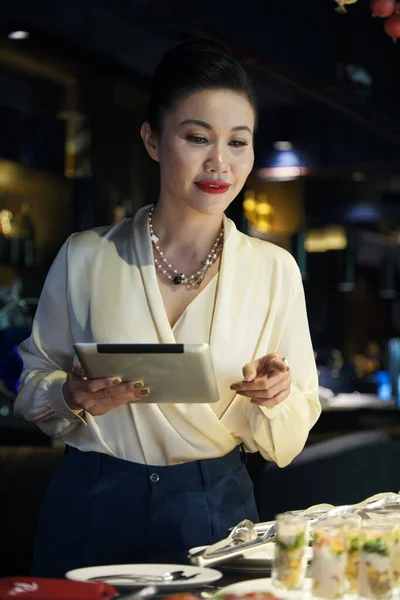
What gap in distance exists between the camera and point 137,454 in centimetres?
198

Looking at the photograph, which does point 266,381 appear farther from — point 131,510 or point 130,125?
point 130,125

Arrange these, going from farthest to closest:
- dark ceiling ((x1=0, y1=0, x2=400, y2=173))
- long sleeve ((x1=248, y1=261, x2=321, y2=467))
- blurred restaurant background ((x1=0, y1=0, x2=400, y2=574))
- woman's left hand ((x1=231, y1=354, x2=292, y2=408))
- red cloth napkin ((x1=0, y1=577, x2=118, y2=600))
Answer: dark ceiling ((x1=0, y1=0, x2=400, y2=173))
blurred restaurant background ((x1=0, y1=0, x2=400, y2=574))
long sleeve ((x1=248, y1=261, x2=321, y2=467))
woman's left hand ((x1=231, y1=354, x2=292, y2=408))
red cloth napkin ((x1=0, y1=577, x2=118, y2=600))

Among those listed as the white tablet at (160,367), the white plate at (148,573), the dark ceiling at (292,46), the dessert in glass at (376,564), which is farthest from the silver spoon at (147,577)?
the dark ceiling at (292,46)

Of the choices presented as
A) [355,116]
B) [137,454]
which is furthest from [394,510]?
[355,116]

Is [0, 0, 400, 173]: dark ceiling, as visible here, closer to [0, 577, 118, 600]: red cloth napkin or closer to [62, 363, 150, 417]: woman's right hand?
[62, 363, 150, 417]: woman's right hand

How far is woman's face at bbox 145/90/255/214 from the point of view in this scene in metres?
2.06

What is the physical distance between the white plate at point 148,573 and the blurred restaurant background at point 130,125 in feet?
6.03

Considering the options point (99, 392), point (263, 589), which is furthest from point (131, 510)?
point (263, 589)

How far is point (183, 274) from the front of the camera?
218cm

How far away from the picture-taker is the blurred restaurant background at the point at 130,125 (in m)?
5.36

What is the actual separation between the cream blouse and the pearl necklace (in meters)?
0.03

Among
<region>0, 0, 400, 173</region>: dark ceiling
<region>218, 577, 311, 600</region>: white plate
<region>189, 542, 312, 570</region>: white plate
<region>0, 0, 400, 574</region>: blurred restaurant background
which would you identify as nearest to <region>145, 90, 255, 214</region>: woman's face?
<region>189, 542, 312, 570</region>: white plate

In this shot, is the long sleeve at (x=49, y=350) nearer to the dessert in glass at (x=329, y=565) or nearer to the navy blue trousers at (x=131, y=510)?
the navy blue trousers at (x=131, y=510)

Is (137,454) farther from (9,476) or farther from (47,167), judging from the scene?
(47,167)
